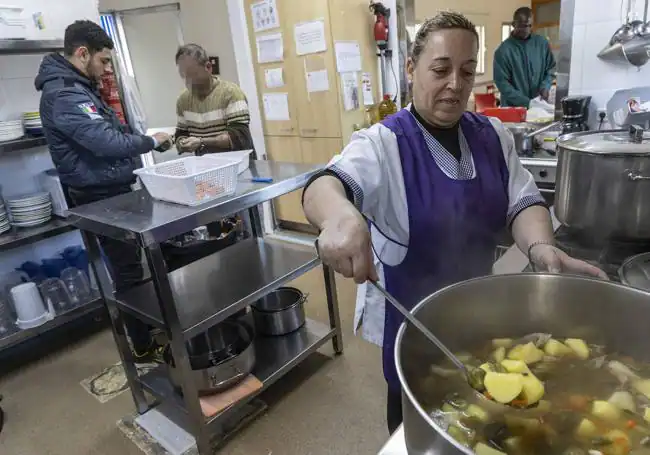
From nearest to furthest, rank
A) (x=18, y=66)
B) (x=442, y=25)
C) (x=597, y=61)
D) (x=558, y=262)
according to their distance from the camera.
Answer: (x=558, y=262)
(x=442, y=25)
(x=597, y=61)
(x=18, y=66)

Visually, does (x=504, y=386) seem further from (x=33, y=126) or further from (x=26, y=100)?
(x=26, y=100)

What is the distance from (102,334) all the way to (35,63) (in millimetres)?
1651

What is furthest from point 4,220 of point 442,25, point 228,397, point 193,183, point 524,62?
point 524,62

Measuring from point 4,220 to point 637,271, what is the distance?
2.76 meters

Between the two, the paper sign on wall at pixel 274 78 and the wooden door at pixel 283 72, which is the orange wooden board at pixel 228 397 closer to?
the wooden door at pixel 283 72

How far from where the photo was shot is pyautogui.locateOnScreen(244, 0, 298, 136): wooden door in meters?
3.28

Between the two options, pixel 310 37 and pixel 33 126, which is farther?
pixel 310 37

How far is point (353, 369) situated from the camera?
2152 mm

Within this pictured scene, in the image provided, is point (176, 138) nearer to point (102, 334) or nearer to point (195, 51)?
point (195, 51)

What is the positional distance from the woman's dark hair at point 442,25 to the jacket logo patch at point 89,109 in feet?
5.38

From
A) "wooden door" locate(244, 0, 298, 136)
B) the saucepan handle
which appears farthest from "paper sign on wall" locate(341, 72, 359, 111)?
the saucepan handle

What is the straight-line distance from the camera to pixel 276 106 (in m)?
3.58

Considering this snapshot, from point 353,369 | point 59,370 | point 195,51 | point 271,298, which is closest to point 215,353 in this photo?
point 271,298

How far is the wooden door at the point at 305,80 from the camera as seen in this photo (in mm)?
3076
